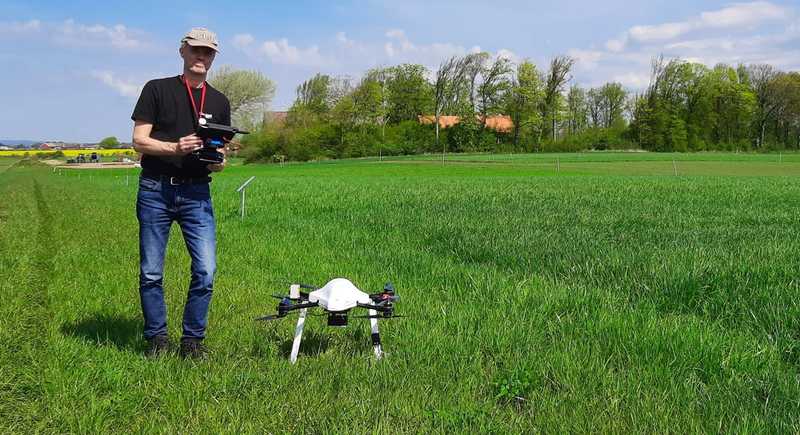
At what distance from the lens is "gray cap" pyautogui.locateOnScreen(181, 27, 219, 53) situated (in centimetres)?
459

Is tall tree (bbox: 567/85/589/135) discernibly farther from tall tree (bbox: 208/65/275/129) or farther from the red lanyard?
the red lanyard

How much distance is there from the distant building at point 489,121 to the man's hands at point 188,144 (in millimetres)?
87237

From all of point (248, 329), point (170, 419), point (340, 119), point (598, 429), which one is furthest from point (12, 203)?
point (340, 119)

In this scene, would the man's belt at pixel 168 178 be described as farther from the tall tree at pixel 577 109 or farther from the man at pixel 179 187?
the tall tree at pixel 577 109

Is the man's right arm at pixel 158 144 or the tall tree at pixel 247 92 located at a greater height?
the tall tree at pixel 247 92

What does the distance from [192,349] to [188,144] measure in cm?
157

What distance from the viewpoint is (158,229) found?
485 cm

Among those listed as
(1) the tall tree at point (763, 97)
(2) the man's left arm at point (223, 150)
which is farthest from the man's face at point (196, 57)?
(1) the tall tree at point (763, 97)

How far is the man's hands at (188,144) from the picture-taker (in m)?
4.45

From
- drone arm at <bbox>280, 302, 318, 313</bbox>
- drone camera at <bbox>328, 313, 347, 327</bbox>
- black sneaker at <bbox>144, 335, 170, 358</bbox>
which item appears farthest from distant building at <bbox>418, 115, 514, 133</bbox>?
drone camera at <bbox>328, 313, 347, 327</bbox>

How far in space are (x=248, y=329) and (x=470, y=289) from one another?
8.37ft

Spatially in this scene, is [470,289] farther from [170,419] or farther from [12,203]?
[12,203]

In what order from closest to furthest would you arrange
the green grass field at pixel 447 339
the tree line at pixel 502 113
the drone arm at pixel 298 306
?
the green grass field at pixel 447 339 < the drone arm at pixel 298 306 < the tree line at pixel 502 113

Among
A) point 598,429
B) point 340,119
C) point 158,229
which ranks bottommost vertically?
point 598,429
